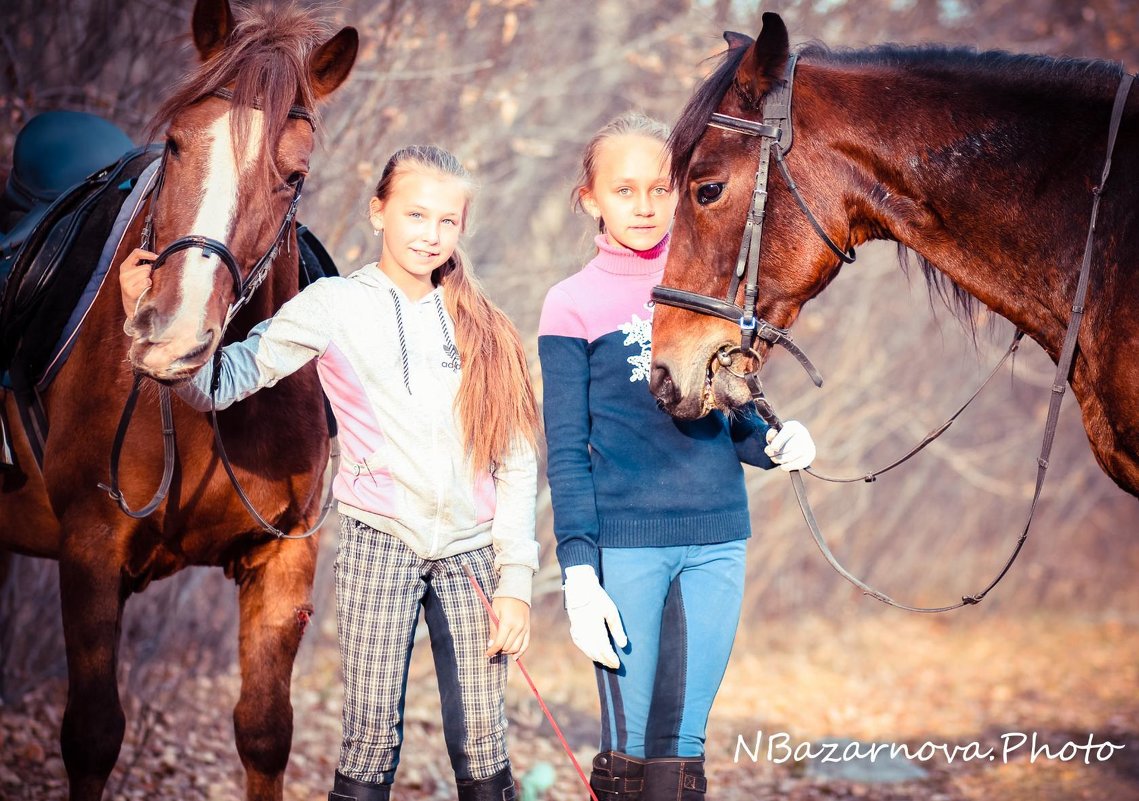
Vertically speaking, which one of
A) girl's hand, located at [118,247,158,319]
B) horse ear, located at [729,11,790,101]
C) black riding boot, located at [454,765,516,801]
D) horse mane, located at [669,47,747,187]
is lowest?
black riding boot, located at [454,765,516,801]

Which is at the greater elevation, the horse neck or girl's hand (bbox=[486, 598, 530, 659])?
the horse neck

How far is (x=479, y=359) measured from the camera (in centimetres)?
273

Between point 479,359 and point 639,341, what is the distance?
443 mm

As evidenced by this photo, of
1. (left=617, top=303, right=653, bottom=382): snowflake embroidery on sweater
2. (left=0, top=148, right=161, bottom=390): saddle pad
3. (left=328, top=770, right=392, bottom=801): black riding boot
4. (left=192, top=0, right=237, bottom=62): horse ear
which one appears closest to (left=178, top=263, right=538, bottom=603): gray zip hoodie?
(left=617, top=303, right=653, bottom=382): snowflake embroidery on sweater

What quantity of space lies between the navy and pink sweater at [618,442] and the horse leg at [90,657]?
1.33m

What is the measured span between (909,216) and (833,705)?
479 cm

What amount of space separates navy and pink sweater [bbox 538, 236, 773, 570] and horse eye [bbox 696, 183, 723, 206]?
306mm

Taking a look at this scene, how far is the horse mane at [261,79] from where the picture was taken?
261cm

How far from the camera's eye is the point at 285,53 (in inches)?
109

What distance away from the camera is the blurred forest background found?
16.7 feet

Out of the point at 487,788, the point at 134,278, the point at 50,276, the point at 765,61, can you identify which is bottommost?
the point at 487,788

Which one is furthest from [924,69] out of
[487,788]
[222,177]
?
[487,788]

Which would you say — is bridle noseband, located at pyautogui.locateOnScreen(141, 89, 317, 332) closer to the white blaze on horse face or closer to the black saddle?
the white blaze on horse face

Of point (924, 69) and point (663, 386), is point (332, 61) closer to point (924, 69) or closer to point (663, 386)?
point (663, 386)
